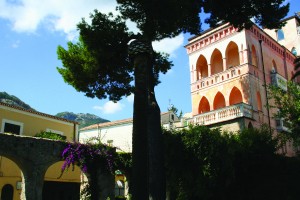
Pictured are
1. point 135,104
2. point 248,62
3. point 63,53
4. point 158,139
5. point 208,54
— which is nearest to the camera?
point 135,104

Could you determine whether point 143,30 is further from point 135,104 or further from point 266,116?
point 266,116

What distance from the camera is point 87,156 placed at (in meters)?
15.6

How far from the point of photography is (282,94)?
20578 mm

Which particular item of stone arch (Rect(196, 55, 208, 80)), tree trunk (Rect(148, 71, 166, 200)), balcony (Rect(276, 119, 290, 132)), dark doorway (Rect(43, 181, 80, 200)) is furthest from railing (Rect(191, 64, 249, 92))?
tree trunk (Rect(148, 71, 166, 200))

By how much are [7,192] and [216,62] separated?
17.9 m

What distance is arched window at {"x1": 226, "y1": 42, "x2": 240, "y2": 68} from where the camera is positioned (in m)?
24.6

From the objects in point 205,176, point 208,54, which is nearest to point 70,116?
point 208,54

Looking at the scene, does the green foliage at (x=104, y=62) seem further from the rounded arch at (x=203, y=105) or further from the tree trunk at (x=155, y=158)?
the rounded arch at (x=203, y=105)

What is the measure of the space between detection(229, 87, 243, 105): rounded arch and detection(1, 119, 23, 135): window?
15.2 m

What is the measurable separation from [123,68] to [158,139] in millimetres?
6135

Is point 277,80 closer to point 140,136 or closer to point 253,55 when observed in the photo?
point 253,55

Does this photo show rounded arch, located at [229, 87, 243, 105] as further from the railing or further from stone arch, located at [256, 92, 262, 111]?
stone arch, located at [256, 92, 262, 111]

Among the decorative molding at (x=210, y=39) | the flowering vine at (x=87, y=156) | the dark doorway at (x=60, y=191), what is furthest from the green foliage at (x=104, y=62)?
the decorative molding at (x=210, y=39)

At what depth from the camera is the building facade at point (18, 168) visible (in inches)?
789
